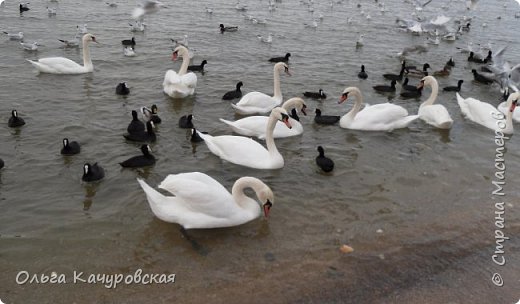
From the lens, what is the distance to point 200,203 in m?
Answer: 6.64

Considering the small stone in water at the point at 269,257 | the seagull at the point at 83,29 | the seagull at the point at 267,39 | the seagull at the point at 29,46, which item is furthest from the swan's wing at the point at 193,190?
the seagull at the point at 83,29

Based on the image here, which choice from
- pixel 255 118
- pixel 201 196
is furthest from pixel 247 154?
pixel 201 196

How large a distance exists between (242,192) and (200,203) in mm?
773

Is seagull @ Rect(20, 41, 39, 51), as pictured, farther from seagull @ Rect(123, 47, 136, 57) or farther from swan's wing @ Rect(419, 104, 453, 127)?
swan's wing @ Rect(419, 104, 453, 127)

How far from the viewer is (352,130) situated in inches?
437

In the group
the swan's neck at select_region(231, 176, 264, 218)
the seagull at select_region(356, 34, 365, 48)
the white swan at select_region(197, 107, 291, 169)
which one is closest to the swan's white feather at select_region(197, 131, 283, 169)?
the white swan at select_region(197, 107, 291, 169)

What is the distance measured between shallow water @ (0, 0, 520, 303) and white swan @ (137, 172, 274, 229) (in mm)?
229

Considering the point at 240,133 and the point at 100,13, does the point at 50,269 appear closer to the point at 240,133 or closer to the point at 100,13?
the point at 240,133

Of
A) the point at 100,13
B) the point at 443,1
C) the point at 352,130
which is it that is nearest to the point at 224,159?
the point at 352,130

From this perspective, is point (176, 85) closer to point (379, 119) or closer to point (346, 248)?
point (379, 119)

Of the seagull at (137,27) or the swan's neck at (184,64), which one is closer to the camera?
the swan's neck at (184,64)

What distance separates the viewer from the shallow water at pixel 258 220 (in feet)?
20.0

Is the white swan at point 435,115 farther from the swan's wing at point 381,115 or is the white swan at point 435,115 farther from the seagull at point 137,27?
the seagull at point 137,27

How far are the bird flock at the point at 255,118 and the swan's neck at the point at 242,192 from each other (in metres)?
0.01
